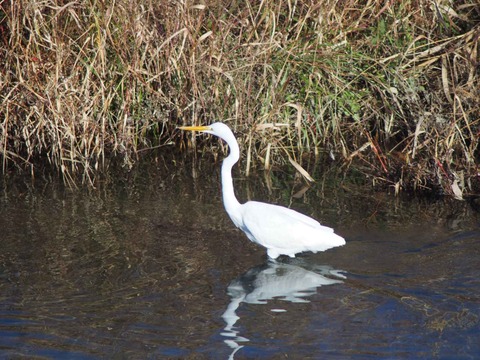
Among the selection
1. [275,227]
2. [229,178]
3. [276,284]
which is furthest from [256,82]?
[276,284]

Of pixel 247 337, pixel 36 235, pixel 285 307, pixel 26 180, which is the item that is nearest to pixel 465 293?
pixel 285 307

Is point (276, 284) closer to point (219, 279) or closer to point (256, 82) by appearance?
point (219, 279)

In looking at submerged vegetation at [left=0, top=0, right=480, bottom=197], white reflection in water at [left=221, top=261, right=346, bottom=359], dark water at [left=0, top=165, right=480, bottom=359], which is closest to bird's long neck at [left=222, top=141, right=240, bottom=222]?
dark water at [left=0, top=165, right=480, bottom=359]

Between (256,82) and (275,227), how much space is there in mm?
2143

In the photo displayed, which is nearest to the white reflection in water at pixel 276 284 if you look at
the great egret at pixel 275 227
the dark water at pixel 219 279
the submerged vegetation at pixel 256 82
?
the dark water at pixel 219 279

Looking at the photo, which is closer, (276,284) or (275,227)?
(276,284)

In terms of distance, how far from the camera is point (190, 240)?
535 cm

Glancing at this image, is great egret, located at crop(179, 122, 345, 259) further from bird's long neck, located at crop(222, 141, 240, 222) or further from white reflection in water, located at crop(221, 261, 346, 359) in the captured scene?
white reflection in water, located at crop(221, 261, 346, 359)

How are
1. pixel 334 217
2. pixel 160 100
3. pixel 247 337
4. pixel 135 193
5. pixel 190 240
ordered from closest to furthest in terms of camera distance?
1. pixel 247 337
2. pixel 190 240
3. pixel 334 217
4. pixel 135 193
5. pixel 160 100

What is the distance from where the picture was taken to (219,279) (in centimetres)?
471

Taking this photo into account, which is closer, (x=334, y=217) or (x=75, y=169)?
(x=334, y=217)

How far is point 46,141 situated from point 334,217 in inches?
107

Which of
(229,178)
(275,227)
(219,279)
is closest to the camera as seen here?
(219,279)

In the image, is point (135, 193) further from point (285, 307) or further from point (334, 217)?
point (285, 307)
